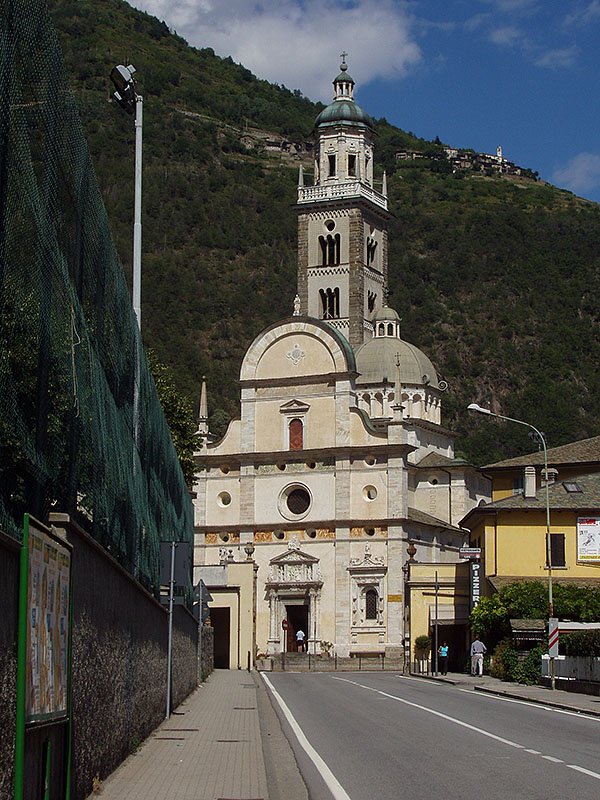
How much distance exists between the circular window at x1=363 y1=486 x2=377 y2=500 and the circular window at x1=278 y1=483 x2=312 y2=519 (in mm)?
3601

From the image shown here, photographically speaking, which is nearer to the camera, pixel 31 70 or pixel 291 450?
pixel 31 70

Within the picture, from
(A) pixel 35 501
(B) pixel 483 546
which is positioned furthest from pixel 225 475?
(A) pixel 35 501

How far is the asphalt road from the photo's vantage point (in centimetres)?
1466

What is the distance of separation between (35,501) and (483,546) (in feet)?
179

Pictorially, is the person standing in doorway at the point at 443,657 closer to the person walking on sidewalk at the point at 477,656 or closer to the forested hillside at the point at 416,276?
the person walking on sidewalk at the point at 477,656

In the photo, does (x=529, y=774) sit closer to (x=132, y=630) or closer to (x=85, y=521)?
(x=132, y=630)

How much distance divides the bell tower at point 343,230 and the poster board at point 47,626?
94.0m

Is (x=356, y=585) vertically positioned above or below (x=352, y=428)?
below

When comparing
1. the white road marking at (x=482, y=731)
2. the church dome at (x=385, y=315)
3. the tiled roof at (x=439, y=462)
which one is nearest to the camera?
the white road marking at (x=482, y=731)

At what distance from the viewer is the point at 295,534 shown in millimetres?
84812

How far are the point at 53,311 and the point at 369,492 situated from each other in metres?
72.9

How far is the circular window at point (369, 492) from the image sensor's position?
273ft

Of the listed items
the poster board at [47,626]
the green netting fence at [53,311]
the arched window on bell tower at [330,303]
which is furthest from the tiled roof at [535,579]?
the poster board at [47,626]

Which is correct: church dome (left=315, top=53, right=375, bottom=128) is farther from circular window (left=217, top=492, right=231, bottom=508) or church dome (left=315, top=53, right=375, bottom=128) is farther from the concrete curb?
the concrete curb
